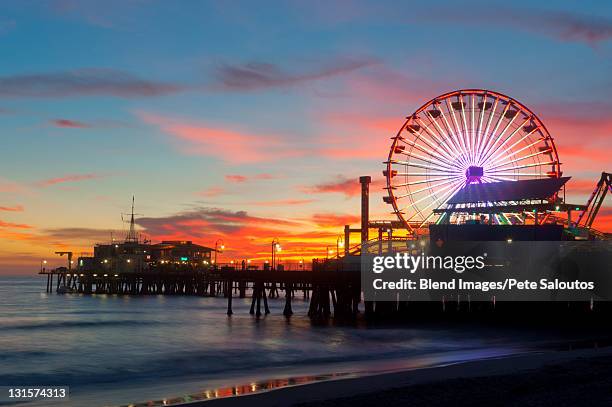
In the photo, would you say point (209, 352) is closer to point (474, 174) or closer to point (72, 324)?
point (72, 324)

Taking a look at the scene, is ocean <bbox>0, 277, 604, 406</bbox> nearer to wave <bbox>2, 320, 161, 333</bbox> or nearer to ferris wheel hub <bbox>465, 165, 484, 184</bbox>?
wave <bbox>2, 320, 161, 333</bbox>

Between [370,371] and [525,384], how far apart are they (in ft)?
30.2

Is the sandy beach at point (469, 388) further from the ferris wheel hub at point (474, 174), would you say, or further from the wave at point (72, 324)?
the wave at point (72, 324)

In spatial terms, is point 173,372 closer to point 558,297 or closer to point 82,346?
point 82,346

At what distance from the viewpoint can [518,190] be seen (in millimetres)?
68625

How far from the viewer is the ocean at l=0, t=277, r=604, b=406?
94.0 ft

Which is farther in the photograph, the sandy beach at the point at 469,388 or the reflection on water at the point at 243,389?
the reflection on water at the point at 243,389

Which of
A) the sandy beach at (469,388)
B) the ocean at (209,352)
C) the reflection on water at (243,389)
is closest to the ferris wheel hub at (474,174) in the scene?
the ocean at (209,352)

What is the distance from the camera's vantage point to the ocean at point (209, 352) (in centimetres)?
2866

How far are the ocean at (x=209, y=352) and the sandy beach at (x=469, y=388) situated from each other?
10.5 ft

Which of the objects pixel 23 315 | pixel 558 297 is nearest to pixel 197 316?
pixel 23 315

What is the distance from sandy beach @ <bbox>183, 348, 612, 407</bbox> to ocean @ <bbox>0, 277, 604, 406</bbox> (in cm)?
320

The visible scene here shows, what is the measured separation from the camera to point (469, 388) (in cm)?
2127

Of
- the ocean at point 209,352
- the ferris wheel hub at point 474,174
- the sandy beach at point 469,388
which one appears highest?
the ferris wheel hub at point 474,174
